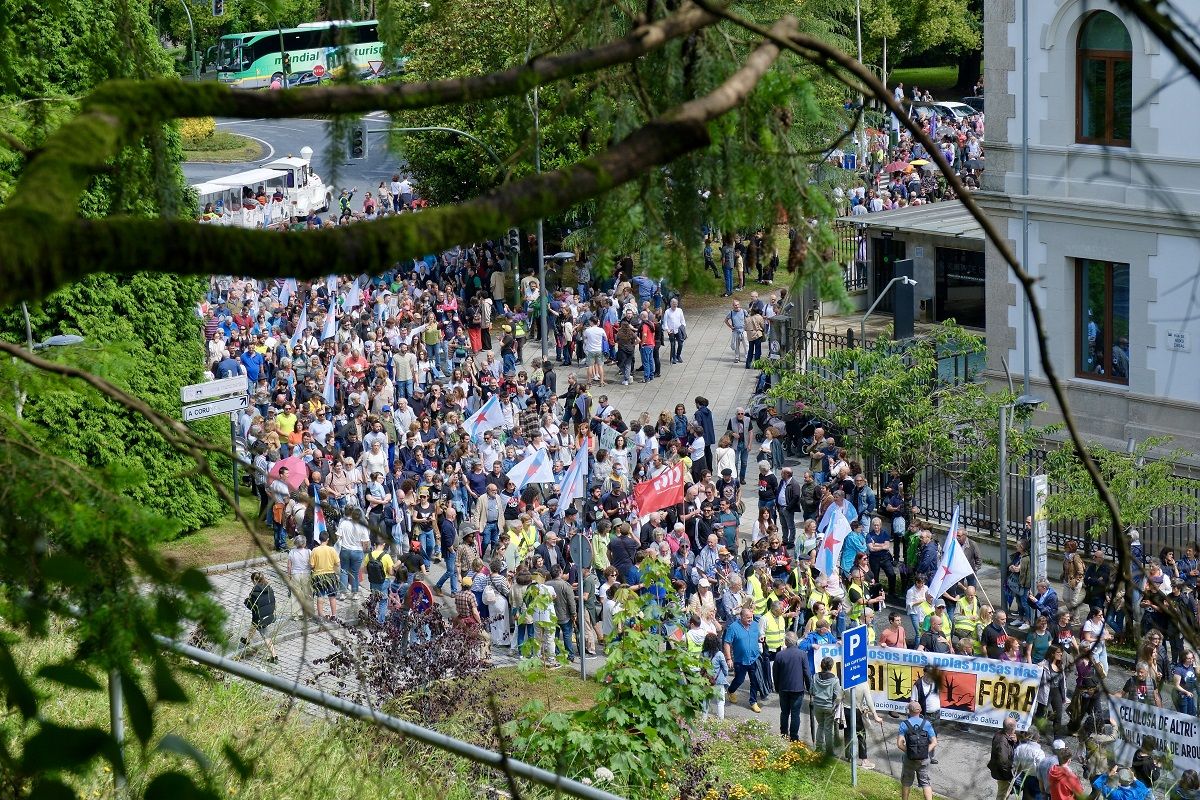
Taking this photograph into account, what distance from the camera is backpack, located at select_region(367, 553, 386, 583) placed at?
63.7ft

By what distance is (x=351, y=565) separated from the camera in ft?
69.3

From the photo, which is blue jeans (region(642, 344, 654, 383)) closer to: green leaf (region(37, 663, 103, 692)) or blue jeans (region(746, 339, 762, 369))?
blue jeans (region(746, 339, 762, 369))

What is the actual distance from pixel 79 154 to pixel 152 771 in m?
3.49

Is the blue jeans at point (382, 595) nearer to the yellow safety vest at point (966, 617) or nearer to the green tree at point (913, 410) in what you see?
the yellow safety vest at point (966, 617)

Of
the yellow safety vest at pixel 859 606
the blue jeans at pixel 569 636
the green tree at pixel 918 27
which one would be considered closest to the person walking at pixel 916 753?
the yellow safety vest at pixel 859 606

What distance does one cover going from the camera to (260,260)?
3.51 meters

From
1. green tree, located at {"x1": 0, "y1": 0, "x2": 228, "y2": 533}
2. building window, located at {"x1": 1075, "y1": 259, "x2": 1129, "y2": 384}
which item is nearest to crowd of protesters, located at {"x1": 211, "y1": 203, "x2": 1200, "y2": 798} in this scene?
green tree, located at {"x1": 0, "y1": 0, "x2": 228, "y2": 533}

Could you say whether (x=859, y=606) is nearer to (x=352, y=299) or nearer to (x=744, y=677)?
(x=744, y=677)

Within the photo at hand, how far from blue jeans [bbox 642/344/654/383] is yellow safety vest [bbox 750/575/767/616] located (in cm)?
1497

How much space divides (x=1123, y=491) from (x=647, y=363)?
1490cm

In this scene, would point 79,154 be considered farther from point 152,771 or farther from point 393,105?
point 152,771

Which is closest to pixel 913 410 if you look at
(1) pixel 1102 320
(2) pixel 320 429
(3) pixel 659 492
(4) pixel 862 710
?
(1) pixel 1102 320

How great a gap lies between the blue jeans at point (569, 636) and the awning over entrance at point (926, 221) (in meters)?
16.2

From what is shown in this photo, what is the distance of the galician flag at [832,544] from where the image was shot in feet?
66.9
